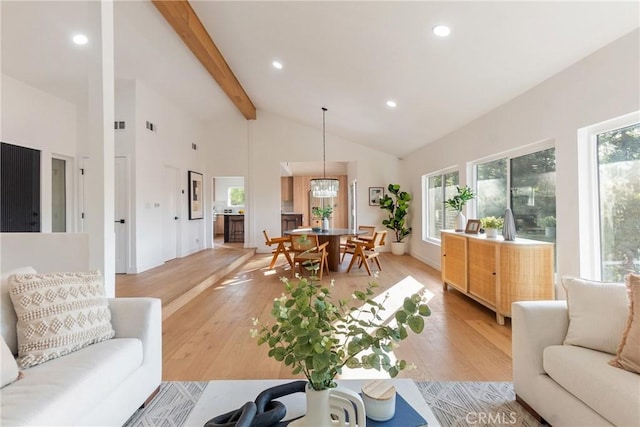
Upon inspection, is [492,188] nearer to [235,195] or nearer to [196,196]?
[196,196]

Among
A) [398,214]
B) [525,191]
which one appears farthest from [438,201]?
[525,191]

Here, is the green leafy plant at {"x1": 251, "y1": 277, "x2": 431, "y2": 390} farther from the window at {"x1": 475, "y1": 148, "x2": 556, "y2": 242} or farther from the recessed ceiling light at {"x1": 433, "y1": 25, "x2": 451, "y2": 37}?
the window at {"x1": 475, "y1": 148, "x2": 556, "y2": 242}

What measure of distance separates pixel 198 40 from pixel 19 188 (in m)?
3.23

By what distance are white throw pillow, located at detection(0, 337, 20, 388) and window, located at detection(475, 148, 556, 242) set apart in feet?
13.4

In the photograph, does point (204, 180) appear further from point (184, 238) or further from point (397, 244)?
point (397, 244)

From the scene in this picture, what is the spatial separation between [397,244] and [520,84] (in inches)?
189

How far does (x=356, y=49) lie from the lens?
11.4 ft

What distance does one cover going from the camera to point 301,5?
119 inches

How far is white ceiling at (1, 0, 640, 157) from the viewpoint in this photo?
8.02ft

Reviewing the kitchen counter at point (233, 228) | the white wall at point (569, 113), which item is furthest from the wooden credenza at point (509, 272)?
the kitchen counter at point (233, 228)

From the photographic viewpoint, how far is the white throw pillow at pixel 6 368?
1281 millimetres

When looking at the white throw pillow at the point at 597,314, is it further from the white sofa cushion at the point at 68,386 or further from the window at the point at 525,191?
the white sofa cushion at the point at 68,386

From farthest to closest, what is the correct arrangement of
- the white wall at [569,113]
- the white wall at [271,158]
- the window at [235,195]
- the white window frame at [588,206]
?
the window at [235,195]
the white wall at [271,158]
the white window frame at [588,206]
the white wall at [569,113]

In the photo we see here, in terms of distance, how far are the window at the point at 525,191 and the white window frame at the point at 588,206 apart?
16.7 inches
